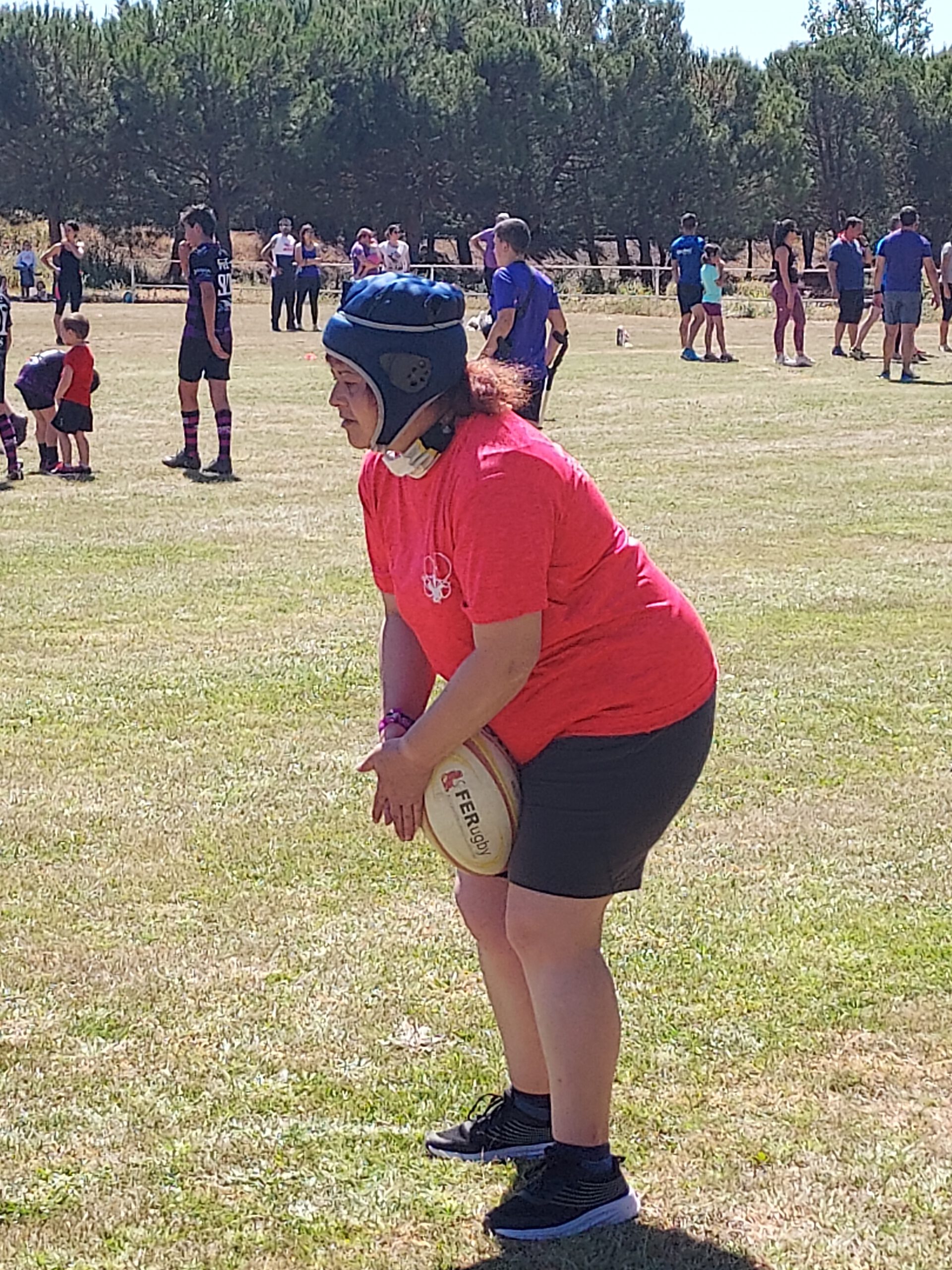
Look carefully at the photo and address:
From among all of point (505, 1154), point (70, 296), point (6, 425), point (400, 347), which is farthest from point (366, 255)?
point (400, 347)

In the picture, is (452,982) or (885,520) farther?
(885,520)

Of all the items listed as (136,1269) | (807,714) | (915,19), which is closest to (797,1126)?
(136,1269)

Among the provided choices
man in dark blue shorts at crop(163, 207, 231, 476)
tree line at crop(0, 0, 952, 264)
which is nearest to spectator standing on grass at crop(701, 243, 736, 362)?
man in dark blue shorts at crop(163, 207, 231, 476)

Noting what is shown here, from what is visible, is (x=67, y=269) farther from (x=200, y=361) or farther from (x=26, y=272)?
(x=26, y=272)

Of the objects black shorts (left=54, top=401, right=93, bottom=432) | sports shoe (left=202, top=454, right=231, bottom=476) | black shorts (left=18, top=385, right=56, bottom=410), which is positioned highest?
black shorts (left=18, top=385, right=56, bottom=410)

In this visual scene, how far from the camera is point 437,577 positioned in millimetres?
3260

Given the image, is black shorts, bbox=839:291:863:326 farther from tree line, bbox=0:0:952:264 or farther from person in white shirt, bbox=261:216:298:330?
tree line, bbox=0:0:952:264

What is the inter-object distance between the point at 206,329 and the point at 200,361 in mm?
270

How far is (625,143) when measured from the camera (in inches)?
2911

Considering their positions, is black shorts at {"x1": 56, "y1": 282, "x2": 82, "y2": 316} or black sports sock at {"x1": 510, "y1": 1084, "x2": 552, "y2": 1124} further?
black shorts at {"x1": 56, "y1": 282, "x2": 82, "y2": 316}

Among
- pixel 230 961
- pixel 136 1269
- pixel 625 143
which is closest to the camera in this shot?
pixel 136 1269

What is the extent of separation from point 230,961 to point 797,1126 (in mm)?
1713

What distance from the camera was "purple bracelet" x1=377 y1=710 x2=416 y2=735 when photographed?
361cm

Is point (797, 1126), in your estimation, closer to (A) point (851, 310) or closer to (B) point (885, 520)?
(B) point (885, 520)
